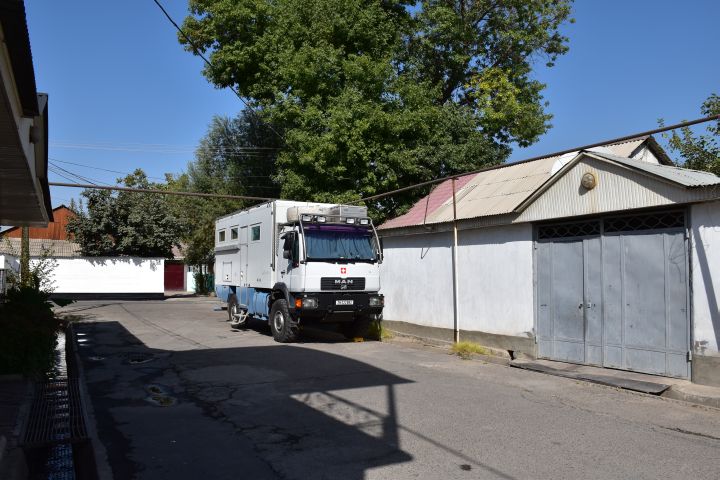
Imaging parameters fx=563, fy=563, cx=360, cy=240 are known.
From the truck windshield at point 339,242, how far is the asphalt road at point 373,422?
2.78 m

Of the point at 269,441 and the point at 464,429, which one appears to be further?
the point at 464,429

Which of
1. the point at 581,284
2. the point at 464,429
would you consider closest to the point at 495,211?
the point at 581,284

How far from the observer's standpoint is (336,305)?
13.3 m

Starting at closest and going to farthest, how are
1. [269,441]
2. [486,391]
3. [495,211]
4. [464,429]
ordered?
1. [269,441]
2. [464,429]
3. [486,391]
4. [495,211]

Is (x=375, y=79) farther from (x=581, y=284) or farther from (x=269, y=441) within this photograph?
(x=269, y=441)

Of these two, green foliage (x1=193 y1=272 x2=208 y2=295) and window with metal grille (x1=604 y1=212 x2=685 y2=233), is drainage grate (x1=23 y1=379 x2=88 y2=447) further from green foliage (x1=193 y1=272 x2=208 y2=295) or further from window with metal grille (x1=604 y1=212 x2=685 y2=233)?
green foliage (x1=193 y1=272 x2=208 y2=295)

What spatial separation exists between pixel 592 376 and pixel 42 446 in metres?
7.94

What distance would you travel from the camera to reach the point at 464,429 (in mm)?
6430

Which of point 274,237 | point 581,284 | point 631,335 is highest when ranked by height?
point 274,237

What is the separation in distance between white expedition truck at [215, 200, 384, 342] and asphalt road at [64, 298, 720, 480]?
1932mm

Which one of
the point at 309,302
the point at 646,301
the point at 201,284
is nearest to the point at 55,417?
the point at 309,302

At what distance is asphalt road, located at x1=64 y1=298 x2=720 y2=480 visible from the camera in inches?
205

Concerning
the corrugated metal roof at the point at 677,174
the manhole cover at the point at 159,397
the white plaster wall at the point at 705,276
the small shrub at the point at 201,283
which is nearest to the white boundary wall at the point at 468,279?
the corrugated metal roof at the point at 677,174

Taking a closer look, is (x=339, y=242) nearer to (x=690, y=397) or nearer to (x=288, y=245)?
(x=288, y=245)
